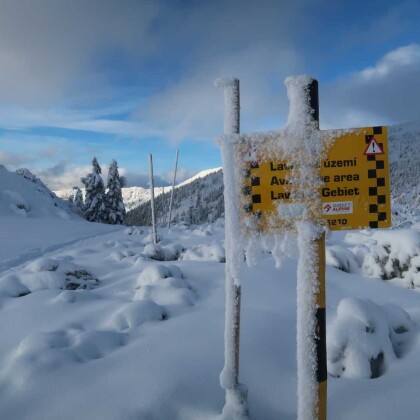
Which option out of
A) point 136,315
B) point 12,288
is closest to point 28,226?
point 12,288

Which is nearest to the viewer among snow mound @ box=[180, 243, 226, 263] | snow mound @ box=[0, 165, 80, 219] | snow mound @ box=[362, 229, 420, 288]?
snow mound @ box=[362, 229, 420, 288]

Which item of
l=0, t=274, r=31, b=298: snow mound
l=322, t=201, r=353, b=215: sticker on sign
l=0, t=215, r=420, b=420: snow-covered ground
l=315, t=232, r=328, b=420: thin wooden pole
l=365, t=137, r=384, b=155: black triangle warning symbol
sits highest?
l=365, t=137, r=384, b=155: black triangle warning symbol

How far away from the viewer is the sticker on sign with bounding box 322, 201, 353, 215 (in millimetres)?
1943

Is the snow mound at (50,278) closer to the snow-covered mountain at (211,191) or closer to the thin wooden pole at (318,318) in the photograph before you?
the thin wooden pole at (318,318)

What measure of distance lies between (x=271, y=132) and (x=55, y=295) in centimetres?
461

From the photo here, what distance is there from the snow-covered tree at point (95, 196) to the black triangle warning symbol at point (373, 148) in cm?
4109

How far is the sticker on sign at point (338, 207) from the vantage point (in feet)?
6.38

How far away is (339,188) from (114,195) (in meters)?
41.8

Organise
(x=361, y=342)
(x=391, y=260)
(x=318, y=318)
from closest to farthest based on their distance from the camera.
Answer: (x=318, y=318) < (x=361, y=342) < (x=391, y=260)

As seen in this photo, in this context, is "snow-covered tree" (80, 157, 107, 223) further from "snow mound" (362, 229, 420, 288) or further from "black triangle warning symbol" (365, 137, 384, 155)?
"black triangle warning symbol" (365, 137, 384, 155)

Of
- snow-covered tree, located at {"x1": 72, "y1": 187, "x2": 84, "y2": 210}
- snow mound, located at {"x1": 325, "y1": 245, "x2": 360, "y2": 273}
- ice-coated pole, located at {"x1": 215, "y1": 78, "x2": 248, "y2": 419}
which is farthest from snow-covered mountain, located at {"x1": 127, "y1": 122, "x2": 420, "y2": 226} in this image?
ice-coated pole, located at {"x1": 215, "y1": 78, "x2": 248, "y2": 419}

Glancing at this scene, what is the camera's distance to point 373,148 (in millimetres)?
1927

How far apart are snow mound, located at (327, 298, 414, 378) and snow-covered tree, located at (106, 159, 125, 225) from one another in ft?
131

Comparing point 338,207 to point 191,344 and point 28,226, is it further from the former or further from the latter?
point 28,226
